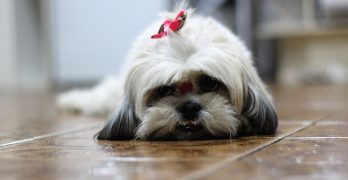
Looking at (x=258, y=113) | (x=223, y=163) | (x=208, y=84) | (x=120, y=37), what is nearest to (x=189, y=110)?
(x=208, y=84)

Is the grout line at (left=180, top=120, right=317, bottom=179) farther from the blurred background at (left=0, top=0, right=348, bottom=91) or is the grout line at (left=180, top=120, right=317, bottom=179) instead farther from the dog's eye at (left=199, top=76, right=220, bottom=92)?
the blurred background at (left=0, top=0, right=348, bottom=91)

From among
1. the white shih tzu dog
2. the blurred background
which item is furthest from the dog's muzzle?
the blurred background

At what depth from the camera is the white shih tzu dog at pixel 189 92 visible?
1512mm

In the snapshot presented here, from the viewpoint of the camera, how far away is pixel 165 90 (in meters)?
1.57

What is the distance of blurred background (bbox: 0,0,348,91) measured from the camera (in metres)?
6.39

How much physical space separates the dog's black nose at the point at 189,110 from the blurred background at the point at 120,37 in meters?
4.79

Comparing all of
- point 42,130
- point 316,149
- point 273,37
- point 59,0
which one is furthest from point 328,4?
point 316,149

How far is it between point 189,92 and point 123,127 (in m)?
0.22

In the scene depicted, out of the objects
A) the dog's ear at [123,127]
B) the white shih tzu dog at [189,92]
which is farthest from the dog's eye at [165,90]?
the dog's ear at [123,127]

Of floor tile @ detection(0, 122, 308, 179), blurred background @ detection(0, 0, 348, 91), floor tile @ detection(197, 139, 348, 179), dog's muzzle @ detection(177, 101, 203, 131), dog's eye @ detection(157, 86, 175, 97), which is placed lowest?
floor tile @ detection(197, 139, 348, 179)

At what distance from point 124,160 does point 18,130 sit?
2.96 feet

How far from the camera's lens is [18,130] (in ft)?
6.60

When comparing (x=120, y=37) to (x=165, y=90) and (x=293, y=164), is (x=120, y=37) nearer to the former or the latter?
(x=165, y=90)

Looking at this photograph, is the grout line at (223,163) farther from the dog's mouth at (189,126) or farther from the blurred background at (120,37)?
the blurred background at (120,37)
